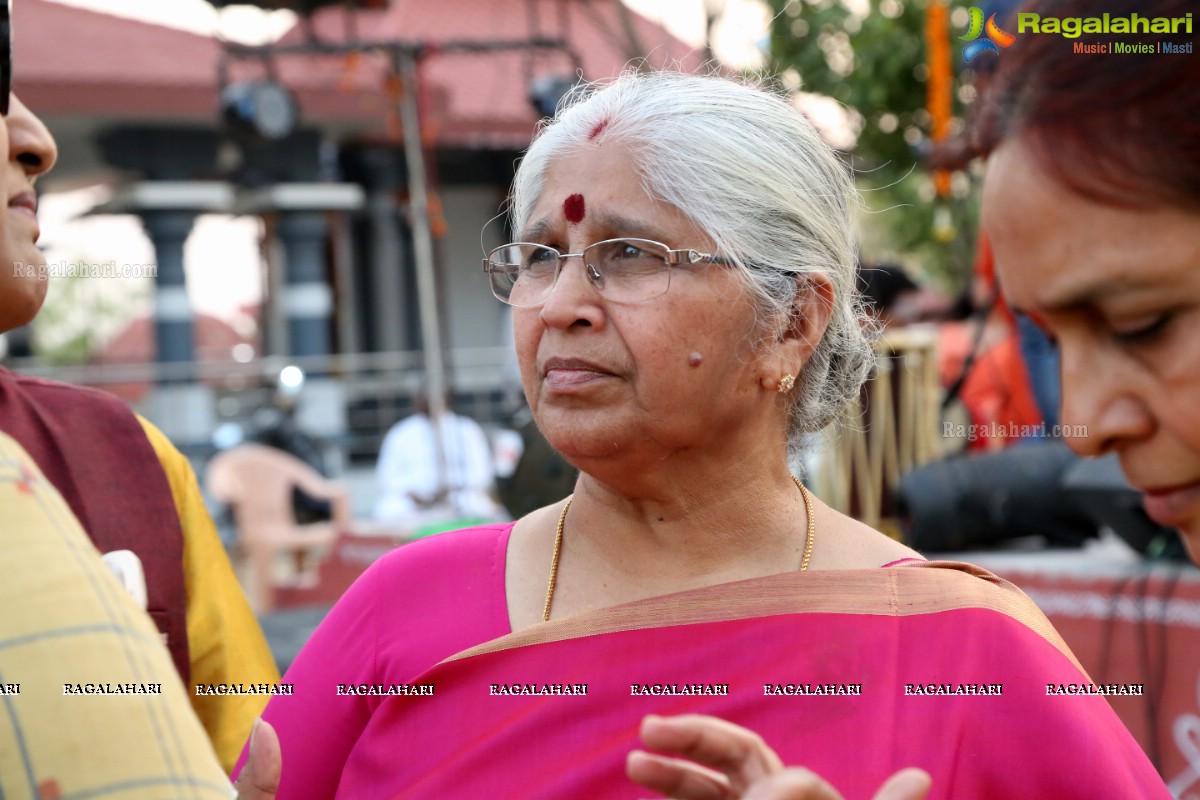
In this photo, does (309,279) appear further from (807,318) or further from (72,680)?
(72,680)

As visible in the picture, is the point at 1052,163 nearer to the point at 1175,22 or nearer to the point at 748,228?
the point at 1175,22

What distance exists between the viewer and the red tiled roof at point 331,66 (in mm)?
11352

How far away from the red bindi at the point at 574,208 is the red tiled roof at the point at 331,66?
23.5 ft

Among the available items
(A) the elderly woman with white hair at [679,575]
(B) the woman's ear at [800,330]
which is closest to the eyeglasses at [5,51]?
(A) the elderly woman with white hair at [679,575]

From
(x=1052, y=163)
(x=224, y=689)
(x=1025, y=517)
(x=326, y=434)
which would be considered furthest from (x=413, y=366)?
(x=1052, y=163)

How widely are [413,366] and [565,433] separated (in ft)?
39.4

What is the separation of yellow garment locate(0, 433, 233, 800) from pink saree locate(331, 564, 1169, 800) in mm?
837

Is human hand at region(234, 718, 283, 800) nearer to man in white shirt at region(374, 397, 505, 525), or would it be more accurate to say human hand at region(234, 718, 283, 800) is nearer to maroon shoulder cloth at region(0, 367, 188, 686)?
maroon shoulder cloth at region(0, 367, 188, 686)

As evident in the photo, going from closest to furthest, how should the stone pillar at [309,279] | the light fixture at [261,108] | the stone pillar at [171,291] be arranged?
the light fixture at [261,108]
the stone pillar at [171,291]
the stone pillar at [309,279]

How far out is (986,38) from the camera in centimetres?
129

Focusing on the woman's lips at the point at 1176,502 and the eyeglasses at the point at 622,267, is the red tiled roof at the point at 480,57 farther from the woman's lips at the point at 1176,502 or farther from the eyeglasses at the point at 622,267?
the woman's lips at the point at 1176,502

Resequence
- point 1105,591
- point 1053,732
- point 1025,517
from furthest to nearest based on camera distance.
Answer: point 1025,517 < point 1105,591 < point 1053,732

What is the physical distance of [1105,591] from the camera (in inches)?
156

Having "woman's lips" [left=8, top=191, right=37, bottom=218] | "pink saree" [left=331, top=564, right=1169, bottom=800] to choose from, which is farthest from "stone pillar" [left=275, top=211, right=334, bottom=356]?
"pink saree" [left=331, top=564, right=1169, bottom=800]
